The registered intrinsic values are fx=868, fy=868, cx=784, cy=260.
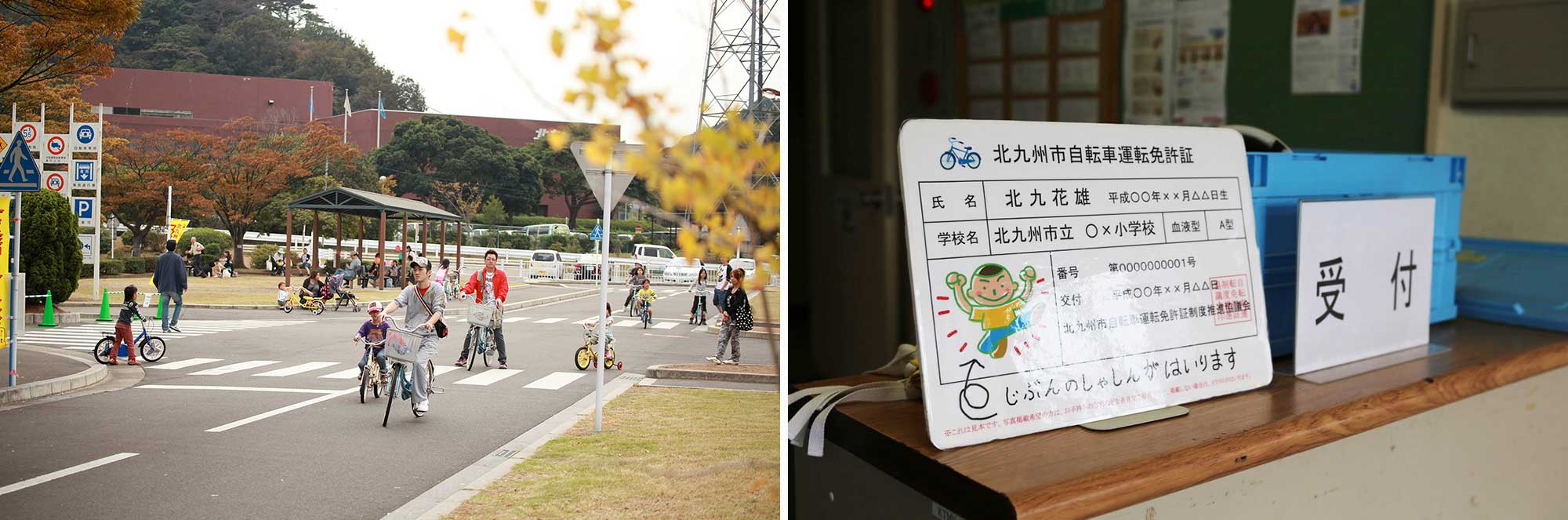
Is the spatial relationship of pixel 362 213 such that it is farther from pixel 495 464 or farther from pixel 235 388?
pixel 495 464

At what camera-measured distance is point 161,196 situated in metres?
1.44

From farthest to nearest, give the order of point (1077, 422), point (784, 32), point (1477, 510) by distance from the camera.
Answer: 1. point (784, 32)
2. point (1477, 510)
3. point (1077, 422)

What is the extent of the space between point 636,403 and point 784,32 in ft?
2.77

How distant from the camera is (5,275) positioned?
1.35 meters

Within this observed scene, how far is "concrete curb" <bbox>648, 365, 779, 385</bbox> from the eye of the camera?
194cm

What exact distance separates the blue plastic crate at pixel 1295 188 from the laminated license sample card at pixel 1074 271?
12 centimetres

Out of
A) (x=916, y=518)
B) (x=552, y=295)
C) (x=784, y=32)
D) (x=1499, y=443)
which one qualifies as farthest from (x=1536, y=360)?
(x=552, y=295)

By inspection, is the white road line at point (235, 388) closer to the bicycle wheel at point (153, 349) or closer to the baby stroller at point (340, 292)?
the bicycle wheel at point (153, 349)

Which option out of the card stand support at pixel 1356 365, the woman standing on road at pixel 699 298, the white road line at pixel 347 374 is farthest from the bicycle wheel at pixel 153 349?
the card stand support at pixel 1356 365

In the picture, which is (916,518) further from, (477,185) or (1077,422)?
(477,185)

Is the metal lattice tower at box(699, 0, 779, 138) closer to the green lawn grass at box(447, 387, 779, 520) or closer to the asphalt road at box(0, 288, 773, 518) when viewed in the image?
the green lawn grass at box(447, 387, 779, 520)

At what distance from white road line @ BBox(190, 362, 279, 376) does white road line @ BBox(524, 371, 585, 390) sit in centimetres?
48

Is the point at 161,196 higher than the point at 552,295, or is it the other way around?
the point at 161,196

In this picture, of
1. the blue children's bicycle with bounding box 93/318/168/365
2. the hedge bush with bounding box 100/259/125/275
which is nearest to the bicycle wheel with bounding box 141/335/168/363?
the blue children's bicycle with bounding box 93/318/168/365
